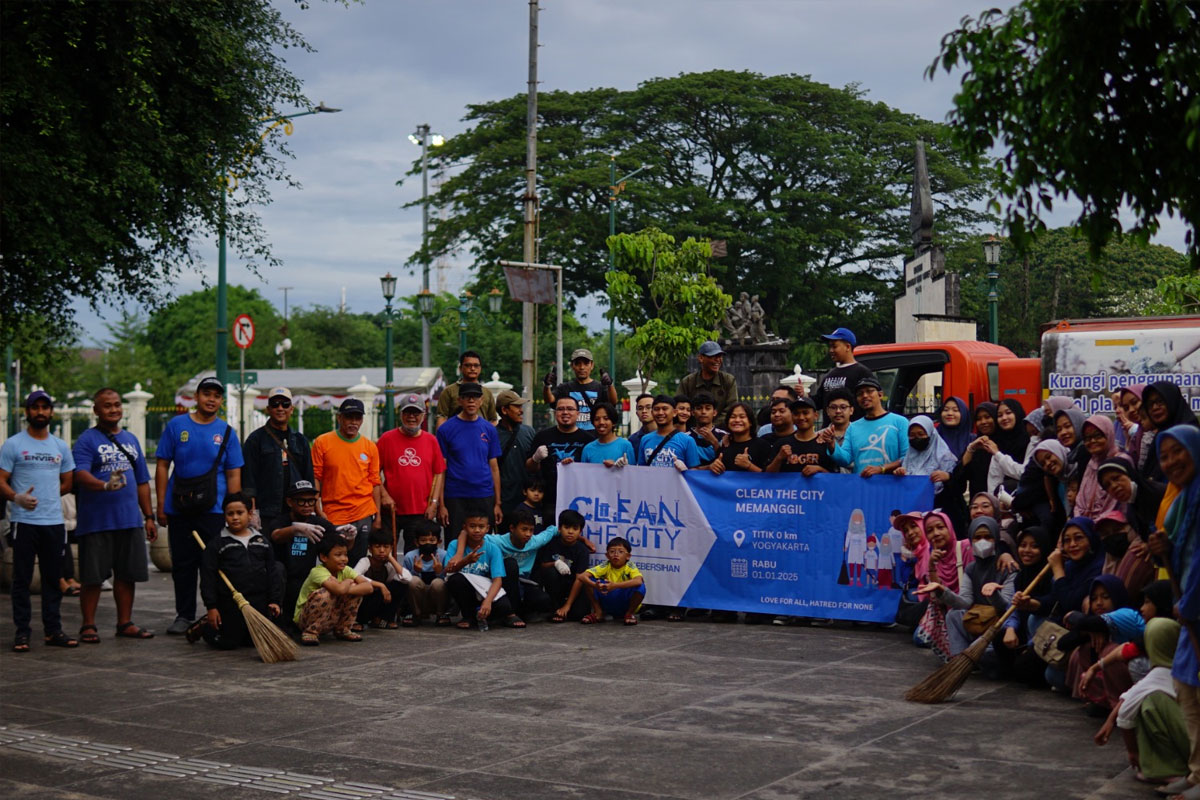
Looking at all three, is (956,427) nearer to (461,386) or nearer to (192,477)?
(461,386)

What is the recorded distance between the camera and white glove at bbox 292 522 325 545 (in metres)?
10.4

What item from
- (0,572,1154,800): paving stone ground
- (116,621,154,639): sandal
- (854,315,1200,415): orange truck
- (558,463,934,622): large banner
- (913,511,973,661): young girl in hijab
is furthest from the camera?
(854,315,1200,415): orange truck

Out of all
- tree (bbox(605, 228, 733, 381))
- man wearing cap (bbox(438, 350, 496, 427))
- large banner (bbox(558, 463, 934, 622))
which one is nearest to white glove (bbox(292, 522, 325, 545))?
man wearing cap (bbox(438, 350, 496, 427))

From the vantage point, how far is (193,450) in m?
10.8

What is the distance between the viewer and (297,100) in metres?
16.3

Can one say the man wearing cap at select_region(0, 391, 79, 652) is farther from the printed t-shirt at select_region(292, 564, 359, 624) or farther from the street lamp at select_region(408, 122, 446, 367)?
the street lamp at select_region(408, 122, 446, 367)

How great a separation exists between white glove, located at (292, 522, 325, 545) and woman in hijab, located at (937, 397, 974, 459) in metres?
5.04

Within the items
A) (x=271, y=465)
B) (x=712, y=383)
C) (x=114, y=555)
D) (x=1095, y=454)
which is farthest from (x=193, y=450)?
(x=1095, y=454)

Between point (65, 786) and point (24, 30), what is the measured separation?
8934 mm

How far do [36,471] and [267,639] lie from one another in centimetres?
239

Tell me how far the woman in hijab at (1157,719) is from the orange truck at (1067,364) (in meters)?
7.70

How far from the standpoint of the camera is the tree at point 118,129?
42.7 feet

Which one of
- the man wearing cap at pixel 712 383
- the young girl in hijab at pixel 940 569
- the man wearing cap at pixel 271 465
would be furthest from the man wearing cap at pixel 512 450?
the young girl in hijab at pixel 940 569

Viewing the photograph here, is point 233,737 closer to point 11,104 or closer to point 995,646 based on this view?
point 995,646
